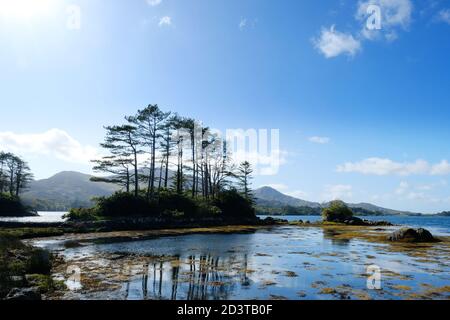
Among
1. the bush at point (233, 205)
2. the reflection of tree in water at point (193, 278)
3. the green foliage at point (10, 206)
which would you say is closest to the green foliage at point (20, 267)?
the reflection of tree in water at point (193, 278)

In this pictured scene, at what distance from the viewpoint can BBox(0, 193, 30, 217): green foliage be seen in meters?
80.4

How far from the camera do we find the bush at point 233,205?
75000 millimetres

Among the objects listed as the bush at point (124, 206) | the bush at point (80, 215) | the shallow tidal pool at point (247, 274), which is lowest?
the shallow tidal pool at point (247, 274)

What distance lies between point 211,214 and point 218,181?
2267 centimetres

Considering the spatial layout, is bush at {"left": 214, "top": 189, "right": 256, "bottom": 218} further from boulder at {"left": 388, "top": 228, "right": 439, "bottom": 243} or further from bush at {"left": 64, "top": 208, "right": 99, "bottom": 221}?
boulder at {"left": 388, "top": 228, "right": 439, "bottom": 243}

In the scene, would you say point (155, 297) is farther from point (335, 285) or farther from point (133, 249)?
point (133, 249)

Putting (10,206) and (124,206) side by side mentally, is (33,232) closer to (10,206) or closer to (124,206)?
(124,206)

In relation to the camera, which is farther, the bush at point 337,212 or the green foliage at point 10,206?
the bush at point 337,212

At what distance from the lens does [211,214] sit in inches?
2719

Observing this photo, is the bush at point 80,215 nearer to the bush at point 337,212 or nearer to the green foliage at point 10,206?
the green foliage at point 10,206

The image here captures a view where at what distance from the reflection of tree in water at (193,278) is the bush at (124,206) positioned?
34.4 metres

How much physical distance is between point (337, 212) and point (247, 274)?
77.2 meters

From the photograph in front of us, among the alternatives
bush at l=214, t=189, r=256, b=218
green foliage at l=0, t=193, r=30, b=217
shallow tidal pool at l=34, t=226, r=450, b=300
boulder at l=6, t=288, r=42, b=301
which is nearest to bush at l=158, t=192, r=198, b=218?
bush at l=214, t=189, r=256, b=218

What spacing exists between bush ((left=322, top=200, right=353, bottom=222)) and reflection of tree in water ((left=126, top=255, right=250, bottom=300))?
7143 cm
